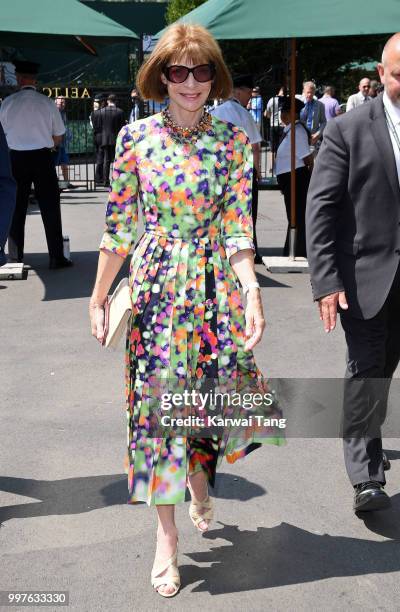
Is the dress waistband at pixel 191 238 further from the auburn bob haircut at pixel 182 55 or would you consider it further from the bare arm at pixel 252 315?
the auburn bob haircut at pixel 182 55

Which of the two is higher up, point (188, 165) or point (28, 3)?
point (28, 3)

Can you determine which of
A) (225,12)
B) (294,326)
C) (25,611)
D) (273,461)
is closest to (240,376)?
(25,611)

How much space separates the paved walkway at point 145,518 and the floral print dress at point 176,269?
17.1 inches

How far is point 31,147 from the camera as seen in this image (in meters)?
10.4

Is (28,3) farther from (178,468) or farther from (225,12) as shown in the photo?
(178,468)

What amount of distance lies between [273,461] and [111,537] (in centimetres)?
119

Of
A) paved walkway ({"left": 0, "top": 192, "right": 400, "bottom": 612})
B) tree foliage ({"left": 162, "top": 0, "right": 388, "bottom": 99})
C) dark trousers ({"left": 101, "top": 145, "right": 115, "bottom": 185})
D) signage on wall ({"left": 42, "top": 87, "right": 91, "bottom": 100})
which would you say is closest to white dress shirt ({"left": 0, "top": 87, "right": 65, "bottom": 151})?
paved walkway ({"left": 0, "top": 192, "right": 400, "bottom": 612})

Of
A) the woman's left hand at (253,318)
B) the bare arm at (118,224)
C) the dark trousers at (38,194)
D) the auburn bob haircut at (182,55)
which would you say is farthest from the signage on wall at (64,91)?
the woman's left hand at (253,318)

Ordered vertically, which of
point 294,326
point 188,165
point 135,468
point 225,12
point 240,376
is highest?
point 225,12

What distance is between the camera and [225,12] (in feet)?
30.0

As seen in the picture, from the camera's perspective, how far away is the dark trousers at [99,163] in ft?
67.7

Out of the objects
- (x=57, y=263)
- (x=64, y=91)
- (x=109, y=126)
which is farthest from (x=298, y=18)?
(x=64, y=91)

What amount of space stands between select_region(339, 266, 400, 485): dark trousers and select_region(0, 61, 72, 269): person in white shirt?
6570mm

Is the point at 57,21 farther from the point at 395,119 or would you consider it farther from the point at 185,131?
the point at 185,131
